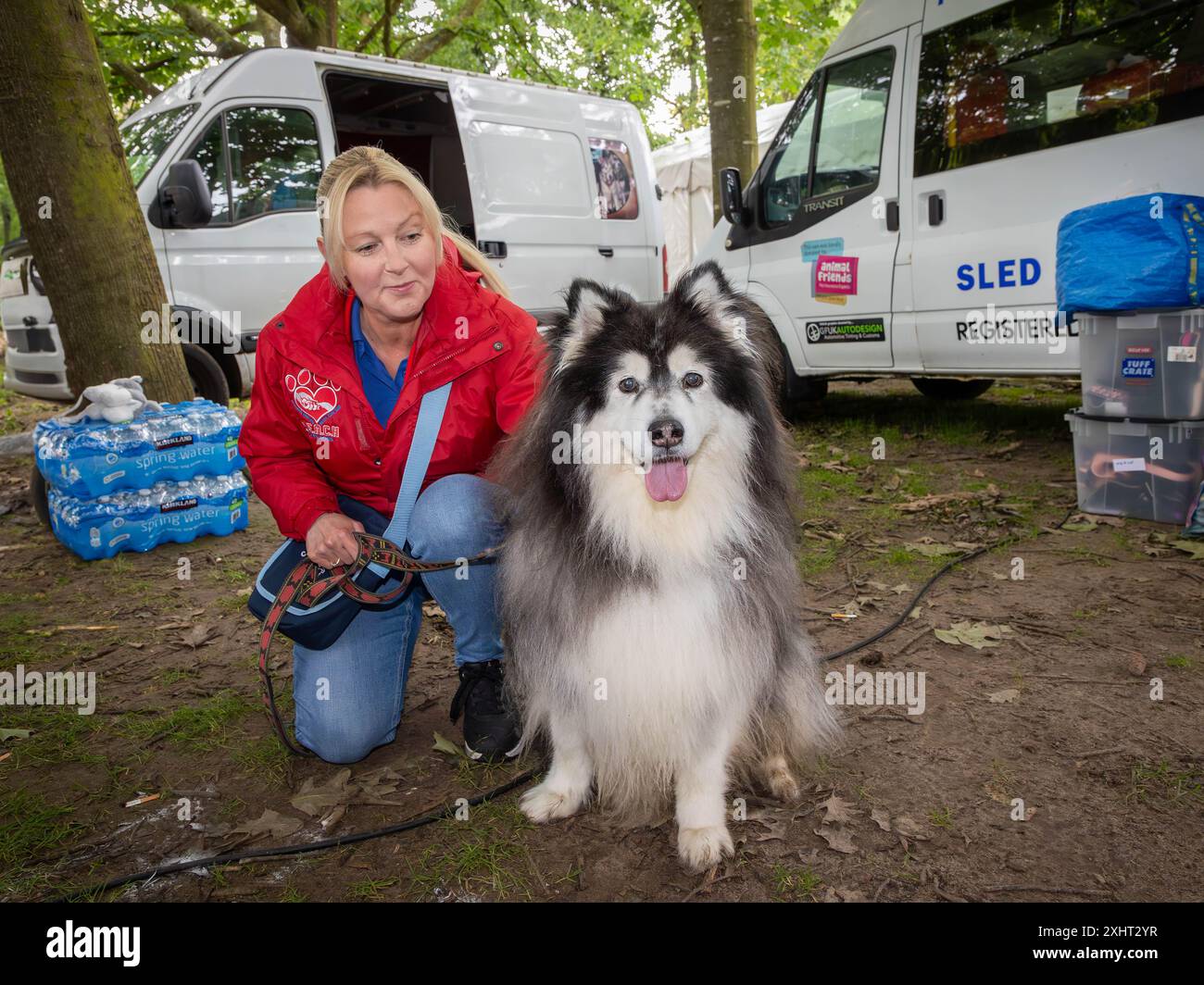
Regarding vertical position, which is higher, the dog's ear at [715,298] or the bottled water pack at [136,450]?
the dog's ear at [715,298]

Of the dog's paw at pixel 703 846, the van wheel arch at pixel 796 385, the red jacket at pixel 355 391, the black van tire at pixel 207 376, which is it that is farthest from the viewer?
the van wheel arch at pixel 796 385

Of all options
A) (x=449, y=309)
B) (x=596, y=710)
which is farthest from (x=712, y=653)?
(x=449, y=309)

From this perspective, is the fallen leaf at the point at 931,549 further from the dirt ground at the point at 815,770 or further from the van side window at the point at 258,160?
the van side window at the point at 258,160

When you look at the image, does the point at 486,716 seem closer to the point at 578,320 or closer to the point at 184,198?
the point at 578,320

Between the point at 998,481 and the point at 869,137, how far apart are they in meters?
2.66

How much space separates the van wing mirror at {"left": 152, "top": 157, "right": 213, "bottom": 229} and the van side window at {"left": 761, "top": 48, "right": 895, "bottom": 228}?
4319mm

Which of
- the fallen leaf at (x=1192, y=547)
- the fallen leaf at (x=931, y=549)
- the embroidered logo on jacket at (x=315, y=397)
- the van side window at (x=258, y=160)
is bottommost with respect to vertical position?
the fallen leaf at (x=931, y=549)

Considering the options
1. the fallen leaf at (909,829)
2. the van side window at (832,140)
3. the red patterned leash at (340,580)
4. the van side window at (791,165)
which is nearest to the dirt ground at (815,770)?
the fallen leaf at (909,829)

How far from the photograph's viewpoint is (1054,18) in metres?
4.96

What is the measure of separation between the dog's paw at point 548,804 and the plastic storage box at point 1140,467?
351 cm

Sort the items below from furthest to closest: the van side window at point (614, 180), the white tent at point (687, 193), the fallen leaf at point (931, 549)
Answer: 1. the white tent at point (687, 193)
2. the van side window at point (614, 180)
3. the fallen leaf at point (931, 549)

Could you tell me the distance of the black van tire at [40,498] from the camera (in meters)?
5.15

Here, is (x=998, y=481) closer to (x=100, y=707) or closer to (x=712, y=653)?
(x=712, y=653)

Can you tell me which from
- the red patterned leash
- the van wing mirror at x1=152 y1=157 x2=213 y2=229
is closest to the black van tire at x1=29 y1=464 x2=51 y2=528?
the van wing mirror at x1=152 y1=157 x2=213 y2=229
